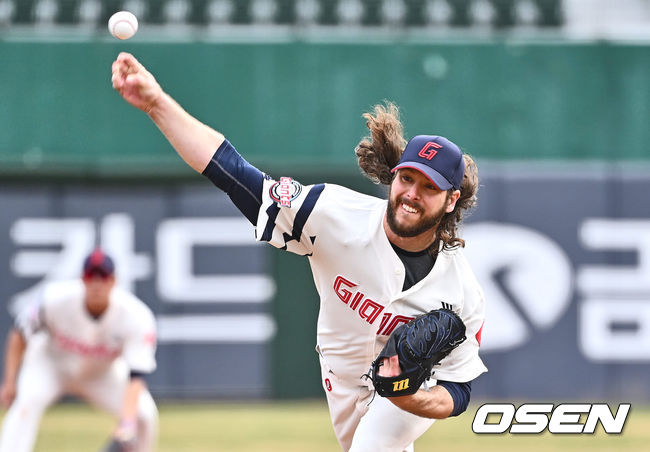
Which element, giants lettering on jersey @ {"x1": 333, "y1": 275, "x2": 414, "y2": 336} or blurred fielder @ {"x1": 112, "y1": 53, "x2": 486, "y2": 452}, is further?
giants lettering on jersey @ {"x1": 333, "y1": 275, "x2": 414, "y2": 336}

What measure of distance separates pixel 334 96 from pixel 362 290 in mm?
7702

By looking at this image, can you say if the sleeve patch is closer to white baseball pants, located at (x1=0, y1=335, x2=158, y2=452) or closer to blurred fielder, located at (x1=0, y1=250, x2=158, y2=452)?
blurred fielder, located at (x1=0, y1=250, x2=158, y2=452)

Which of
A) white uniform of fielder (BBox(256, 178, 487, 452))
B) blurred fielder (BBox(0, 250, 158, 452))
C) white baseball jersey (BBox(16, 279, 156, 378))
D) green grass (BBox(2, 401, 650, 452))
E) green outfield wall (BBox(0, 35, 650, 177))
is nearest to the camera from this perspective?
white uniform of fielder (BBox(256, 178, 487, 452))

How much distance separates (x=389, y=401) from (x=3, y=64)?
833 cm

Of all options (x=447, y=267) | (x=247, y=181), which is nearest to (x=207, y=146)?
(x=247, y=181)

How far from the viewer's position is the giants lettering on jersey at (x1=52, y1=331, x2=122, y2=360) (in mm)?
7607

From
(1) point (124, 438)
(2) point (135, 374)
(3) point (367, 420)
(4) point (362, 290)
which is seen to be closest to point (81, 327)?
(2) point (135, 374)

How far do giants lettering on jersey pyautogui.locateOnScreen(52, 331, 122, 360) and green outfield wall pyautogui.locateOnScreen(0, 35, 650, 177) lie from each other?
4474mm

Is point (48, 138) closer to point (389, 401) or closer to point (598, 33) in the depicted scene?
point (598, 33)

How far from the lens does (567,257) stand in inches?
454

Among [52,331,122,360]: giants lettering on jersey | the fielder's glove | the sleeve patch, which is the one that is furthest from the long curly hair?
[52,331,122,360]: giants lettering on jersey

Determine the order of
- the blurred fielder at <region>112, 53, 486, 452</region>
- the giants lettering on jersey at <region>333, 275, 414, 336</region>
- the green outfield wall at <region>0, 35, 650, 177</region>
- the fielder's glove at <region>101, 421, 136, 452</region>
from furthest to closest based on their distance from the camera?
the green outfield wall at <region>0, 35, 650, 177</region>
the fielder's glove at <region>101, 421, 136, 452</region>
the giants lettering on jersey at <region>333, 275, 414, 336</region>
the blurred fielder at <region>112, 53, 486, 452</region>

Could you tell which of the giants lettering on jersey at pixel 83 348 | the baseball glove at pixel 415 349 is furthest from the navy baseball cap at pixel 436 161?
the giants lettering on jersey at pixel 83 348

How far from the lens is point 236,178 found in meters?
4.21
